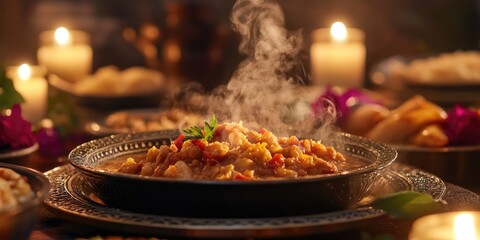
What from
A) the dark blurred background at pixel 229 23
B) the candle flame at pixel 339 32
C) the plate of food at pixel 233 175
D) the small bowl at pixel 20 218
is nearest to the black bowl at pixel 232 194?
the plate of food at pixel 233 175

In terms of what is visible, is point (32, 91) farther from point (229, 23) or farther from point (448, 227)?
point (229, 23)

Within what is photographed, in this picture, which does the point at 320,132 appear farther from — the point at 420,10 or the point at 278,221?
the point at 420,10

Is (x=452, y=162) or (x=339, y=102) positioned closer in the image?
(x=452, y=162)

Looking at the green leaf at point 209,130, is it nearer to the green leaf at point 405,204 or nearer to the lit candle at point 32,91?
the green leaf at point 405,204

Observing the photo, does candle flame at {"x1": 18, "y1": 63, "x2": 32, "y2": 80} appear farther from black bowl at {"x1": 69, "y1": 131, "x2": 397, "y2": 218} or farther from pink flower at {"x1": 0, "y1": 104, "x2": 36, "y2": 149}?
black bowl at {"x1": 69, "y1": 131, "x2": 397, "y2": 218}

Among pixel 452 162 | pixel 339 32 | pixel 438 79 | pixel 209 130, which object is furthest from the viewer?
pixel 339 32

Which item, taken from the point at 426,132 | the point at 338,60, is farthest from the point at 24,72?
the point at 426,132

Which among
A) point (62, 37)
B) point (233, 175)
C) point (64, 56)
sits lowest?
point (233, 175)
